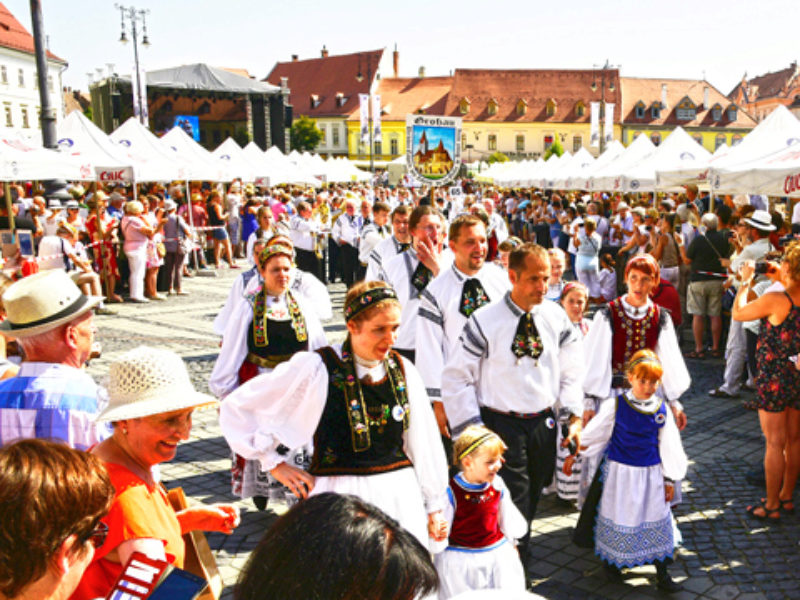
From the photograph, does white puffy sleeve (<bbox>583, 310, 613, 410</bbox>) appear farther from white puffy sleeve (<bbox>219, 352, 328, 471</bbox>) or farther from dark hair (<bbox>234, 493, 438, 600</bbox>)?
dark hair (<bbox>234, 493, 438, 600</bbox>)

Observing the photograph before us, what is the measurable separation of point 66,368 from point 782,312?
4587mm

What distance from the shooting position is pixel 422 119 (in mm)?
7039

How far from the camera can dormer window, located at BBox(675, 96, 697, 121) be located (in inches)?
2820

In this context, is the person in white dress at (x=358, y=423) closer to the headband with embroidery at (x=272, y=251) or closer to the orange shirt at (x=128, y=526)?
the orange shirt at (x=128, y=526)

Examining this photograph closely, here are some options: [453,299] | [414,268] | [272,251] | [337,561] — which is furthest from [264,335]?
[337,561]

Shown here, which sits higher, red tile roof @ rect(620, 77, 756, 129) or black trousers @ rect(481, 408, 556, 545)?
red tile roof @ rect(620, 77, 756, 129)

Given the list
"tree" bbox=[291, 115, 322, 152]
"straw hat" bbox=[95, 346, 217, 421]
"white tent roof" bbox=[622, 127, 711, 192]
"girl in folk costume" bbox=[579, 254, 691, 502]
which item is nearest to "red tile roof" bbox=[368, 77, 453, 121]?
"tree" bbox=[291, 115, 322, 152]

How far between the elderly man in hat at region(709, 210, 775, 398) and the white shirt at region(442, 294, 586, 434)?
4.88m

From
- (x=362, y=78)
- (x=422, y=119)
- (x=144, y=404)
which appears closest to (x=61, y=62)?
(x=362, y=78)

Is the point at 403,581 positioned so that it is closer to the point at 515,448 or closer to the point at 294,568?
the point at 294,568

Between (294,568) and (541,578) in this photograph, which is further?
(541,578)

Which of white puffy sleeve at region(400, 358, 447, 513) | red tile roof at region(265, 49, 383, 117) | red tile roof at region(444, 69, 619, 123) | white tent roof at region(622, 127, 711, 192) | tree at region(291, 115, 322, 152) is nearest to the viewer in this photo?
white puffy sleeve at region(400, 358, 447, 513)

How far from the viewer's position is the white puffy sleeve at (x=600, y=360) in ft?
15.6

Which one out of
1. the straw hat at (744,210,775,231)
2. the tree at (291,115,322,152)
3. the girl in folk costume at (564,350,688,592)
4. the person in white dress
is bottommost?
the girl in folk costume at (564,350,688,592)
